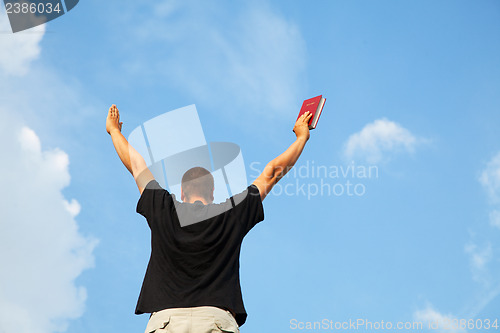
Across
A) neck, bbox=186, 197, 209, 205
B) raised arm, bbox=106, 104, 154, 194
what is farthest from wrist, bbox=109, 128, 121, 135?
neck, bbox=186, 197, 209, 205

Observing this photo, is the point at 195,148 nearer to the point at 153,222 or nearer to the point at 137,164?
the point at 137,164

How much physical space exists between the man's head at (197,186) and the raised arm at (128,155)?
0.34m

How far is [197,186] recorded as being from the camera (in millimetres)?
4852

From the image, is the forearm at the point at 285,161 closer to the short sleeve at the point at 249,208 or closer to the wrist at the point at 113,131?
the short sleeve at the point at 249,208

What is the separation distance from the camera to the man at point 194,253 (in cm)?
425

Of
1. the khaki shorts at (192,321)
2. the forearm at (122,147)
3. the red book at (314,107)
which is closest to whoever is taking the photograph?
the khaki shorts at (192,321)

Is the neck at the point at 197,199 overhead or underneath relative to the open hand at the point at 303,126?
underneath

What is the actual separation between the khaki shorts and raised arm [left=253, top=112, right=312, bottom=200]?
117 centimetres

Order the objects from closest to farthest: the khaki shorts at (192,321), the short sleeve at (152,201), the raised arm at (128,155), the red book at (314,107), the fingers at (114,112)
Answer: the khaki shorts at (192,321) < the short sleeve at (152,201) < the raised arm at (128,155) < the fingers at (114,112) < the red book at (314,107)

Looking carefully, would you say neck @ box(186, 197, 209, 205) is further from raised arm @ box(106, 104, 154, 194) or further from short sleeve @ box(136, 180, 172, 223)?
raised arm @ box(106, 104, 154, 194)

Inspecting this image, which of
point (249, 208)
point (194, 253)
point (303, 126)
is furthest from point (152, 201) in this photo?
point (303, 126)

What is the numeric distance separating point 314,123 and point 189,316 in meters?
2.61

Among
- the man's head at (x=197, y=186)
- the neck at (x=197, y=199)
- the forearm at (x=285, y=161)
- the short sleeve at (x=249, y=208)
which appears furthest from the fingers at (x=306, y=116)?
the neck at (x=197, y=199)

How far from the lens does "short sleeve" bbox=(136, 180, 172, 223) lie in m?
4.72
